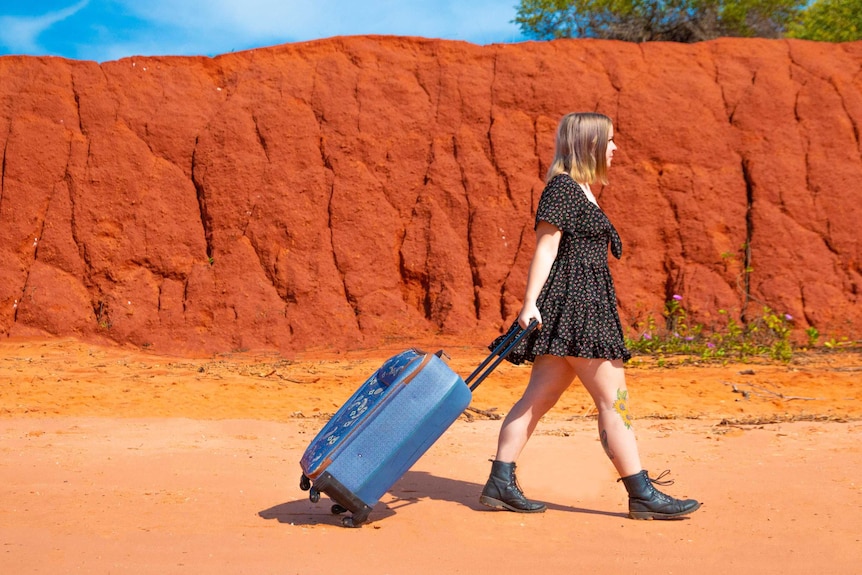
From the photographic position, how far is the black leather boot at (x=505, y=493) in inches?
161

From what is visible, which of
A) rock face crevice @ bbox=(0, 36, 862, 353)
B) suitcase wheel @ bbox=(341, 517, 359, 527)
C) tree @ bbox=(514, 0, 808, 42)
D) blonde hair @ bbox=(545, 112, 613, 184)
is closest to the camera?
suitcase wheel @ bbox=(341, 517, 359, 527)

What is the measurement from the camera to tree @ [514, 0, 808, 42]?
61.5 feet

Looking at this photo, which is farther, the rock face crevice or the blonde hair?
the rock face crevice

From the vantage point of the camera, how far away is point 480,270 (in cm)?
1250

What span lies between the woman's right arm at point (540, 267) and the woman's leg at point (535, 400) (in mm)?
258

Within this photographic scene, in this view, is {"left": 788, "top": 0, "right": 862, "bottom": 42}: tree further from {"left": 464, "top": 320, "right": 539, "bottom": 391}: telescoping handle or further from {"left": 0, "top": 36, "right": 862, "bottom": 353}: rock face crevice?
{"left": 464, "top": 320, "right": 539, "bottom": 391}: telescoping handle

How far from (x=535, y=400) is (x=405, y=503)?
77 cm

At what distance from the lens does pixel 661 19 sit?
62.3 feet

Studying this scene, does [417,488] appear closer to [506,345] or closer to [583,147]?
[506,345]

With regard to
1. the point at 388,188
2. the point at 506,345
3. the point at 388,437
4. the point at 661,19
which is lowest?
the point at 388,437

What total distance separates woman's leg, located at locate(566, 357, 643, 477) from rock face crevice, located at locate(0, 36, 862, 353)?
8.01 m

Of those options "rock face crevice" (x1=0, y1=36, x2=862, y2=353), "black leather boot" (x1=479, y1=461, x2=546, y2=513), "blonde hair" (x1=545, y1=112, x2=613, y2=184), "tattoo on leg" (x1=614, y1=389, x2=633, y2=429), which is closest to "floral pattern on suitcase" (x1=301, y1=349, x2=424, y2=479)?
"black leather boot" (x1=479, y1=461, x2=546, y2=513)

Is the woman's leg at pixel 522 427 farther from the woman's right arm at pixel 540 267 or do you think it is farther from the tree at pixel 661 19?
the tree at pixel 661 19

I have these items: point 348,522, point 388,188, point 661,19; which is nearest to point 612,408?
point 348,522
